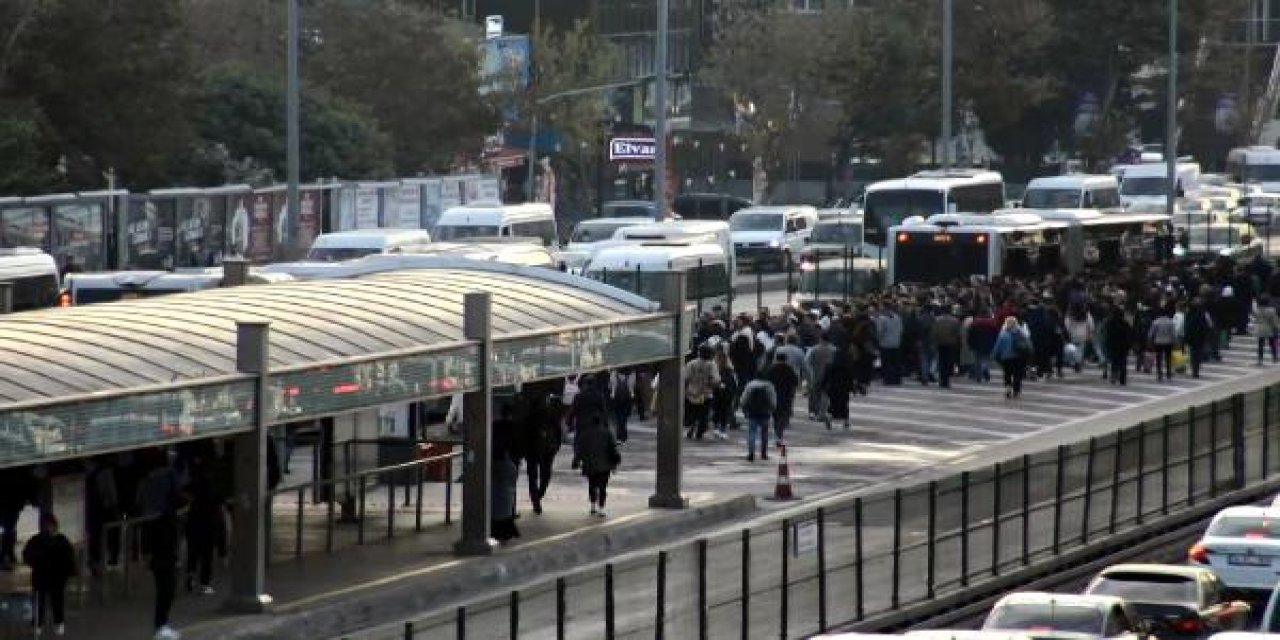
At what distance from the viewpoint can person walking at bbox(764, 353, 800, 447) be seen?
41.4 meters

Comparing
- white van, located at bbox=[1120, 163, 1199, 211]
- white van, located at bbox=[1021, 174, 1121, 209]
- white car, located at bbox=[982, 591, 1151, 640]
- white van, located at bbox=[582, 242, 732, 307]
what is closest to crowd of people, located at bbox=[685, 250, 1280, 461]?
white van, located at bbox=[582, 242, 732, 307]

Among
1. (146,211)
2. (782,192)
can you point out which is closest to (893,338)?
(146,211)

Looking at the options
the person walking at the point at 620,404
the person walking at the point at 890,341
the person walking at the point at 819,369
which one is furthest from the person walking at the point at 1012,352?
the person walking at the point at 620,404

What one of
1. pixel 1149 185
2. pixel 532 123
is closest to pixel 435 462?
pixel 1149 185

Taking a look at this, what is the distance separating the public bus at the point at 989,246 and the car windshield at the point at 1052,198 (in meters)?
10.0

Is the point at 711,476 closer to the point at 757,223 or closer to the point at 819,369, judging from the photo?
the point at 819,369

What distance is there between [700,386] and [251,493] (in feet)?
50.5

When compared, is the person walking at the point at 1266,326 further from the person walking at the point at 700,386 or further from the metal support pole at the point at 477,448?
the metal support pole at the point at 477,448

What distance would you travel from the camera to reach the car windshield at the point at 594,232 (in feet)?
233

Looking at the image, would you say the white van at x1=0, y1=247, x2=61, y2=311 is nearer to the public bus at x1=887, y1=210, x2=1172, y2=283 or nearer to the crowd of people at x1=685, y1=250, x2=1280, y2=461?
the crowd of people at x1=685, y1=250, x2=1280, y2=461

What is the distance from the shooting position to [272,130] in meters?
82.6

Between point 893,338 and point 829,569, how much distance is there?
75.9 feet

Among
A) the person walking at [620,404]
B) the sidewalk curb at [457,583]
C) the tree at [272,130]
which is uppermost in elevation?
the tree at [272,130]

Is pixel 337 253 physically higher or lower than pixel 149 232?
lower
